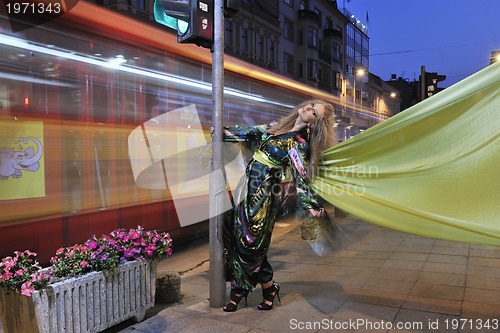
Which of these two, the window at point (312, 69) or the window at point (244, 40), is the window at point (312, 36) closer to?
the window at point (312, 69)

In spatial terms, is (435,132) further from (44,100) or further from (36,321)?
(44,100)

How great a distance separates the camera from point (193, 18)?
3.91m

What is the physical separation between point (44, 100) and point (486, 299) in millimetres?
5482

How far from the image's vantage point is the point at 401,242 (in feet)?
24.2

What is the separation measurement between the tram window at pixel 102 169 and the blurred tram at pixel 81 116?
0.01 m

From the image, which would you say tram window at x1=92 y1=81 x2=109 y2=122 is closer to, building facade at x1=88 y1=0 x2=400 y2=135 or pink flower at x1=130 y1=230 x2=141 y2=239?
pink flower at x1=130 y1=230 x2=141 y2=239

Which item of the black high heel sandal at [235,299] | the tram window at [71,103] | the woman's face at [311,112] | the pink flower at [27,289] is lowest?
the black high heel sandal at [235,299]

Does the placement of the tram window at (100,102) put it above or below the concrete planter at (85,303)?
above

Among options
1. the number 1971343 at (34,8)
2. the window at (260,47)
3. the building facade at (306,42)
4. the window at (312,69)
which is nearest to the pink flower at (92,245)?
the number 1971343 at (34,8)

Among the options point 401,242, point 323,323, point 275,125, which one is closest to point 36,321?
point 323,323

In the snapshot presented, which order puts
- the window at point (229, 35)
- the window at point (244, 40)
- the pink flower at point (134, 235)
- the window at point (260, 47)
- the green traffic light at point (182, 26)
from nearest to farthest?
the pink flower at point (134, 235) < the green traffic light at point (182, 26) < the window at point (229, 35) < the window at point (244, 40) < the window at point (260, 47)

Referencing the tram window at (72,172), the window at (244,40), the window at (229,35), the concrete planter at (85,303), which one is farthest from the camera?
the window at (244,40)

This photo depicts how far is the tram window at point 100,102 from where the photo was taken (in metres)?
5.41

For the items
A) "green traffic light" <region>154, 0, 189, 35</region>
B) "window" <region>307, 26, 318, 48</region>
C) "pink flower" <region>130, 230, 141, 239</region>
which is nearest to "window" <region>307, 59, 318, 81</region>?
"window" <region>307, 26, 318, 48</region>
